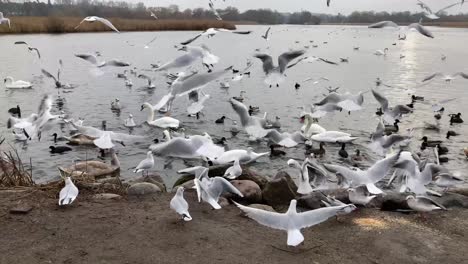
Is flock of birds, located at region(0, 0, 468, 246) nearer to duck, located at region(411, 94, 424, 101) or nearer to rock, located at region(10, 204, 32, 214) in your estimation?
rock, located at region(10, 204, 32, 214)

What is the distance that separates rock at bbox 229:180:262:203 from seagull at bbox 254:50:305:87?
1608 millimetres

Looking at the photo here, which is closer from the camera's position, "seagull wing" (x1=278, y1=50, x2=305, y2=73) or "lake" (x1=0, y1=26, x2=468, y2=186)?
"seagull wing" (x1=278, y1=50, x2=305, y2=73)

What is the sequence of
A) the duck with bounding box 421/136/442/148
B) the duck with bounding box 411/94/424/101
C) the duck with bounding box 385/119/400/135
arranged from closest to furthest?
the duck with bounding box 421/136/442/148
the duck with bounding box 385/119/400/135
the duck with bounding box 411/94/424/101

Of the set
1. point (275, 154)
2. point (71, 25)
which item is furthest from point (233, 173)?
point (71, 25)

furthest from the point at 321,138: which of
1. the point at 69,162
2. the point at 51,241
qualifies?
the point at 51,241

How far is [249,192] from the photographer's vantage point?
6.18 metres

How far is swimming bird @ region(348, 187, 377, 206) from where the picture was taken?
570 centimetres

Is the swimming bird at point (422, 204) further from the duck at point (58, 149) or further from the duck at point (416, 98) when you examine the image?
the duck at point (416, 98)

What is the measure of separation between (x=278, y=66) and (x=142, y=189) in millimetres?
2666

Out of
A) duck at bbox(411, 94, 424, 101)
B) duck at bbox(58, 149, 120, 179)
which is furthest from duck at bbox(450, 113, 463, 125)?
duck at bbox(58, 149, 120, 179)

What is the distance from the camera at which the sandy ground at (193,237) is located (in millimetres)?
4234

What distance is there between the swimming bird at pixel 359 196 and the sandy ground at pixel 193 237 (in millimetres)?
154

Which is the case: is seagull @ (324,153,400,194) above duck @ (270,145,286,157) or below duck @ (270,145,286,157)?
above

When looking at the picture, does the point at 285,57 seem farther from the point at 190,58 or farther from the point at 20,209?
the point at 20,209
